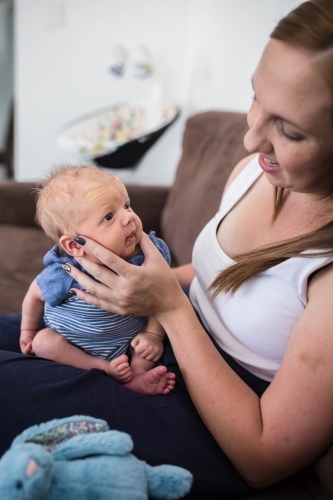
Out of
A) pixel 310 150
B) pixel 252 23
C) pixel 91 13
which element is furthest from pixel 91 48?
pixel 310 150

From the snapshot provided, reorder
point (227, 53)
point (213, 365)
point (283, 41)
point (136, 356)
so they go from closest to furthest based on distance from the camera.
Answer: point (283, 41) < point (213, 365) < point (136, 356) < point (227, 53)

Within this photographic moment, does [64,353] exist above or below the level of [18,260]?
above

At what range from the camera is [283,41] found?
80cm

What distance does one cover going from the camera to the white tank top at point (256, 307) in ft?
2.93

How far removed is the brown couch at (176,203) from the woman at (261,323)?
2.20 ft

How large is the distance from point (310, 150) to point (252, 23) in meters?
1.62

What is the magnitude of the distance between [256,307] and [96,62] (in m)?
2.92

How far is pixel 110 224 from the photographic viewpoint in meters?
1.00

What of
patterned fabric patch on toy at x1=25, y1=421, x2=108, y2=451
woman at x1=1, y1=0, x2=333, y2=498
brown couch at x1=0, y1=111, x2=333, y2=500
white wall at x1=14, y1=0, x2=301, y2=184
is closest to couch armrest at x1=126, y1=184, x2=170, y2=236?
brown couch at x1=0, y1=111, x2=333, y2=500

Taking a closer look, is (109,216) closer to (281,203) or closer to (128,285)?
(128,285)

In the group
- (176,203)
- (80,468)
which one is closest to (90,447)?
(80,468)

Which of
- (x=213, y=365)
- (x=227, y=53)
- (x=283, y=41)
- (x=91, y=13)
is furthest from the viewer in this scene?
(x=91, y=13)

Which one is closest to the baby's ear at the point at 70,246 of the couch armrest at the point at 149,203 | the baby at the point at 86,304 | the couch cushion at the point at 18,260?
the baby at the point at 86,304

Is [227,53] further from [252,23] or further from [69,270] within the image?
[69,270]
